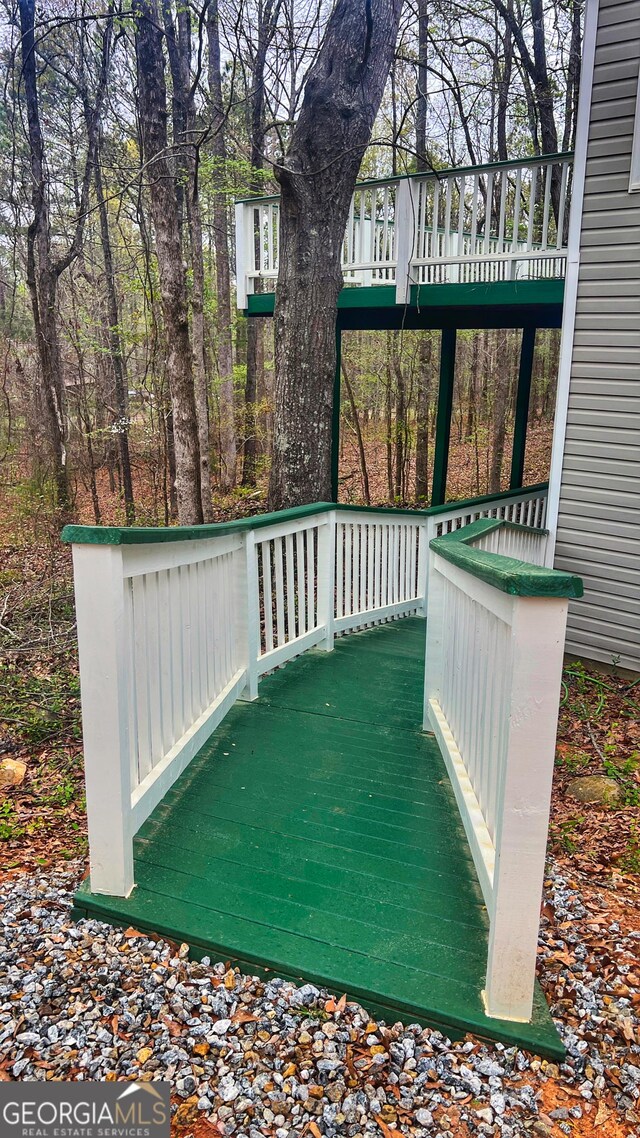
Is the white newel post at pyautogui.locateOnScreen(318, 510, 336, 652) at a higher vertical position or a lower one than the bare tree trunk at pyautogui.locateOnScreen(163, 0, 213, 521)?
lower

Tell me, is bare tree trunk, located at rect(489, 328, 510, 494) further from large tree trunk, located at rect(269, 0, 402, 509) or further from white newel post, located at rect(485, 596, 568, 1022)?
white newel post, located at rect(485, 596, 568, 1022)

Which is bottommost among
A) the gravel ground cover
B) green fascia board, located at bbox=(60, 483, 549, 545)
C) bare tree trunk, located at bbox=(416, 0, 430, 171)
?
the gravel ground cover

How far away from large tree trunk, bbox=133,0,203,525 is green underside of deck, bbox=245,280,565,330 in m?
1.17

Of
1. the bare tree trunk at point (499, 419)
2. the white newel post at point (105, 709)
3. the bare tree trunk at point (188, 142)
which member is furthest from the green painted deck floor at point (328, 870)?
the bare tree trunk at point (499, 419)

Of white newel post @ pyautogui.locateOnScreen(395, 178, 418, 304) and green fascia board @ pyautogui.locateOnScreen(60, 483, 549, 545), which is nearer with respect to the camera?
green fascia board @ pyautogui.locateOnScreen(60, 483, 549, 545)

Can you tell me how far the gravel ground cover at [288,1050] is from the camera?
185 centimetres

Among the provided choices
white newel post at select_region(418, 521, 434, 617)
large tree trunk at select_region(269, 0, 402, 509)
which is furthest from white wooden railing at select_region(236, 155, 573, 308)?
white newel post at select_region(418, 521, 434, 617)

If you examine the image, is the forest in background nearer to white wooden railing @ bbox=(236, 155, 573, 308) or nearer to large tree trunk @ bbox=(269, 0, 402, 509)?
white wooden railing @ bbox=(236, 155, 573, 308)

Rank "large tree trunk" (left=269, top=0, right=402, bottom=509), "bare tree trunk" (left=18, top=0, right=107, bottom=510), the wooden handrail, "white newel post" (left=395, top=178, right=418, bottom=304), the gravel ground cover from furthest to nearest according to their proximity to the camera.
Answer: "bare tree trunk" (left=18, top=0, right=107, bottom=510), "white newel post" (left=395, top=178, right=418, bottom=304), the wooden handrail, "large tree trunk" (left=269, top=0, right=402, bottom=509), the gravel ground cover

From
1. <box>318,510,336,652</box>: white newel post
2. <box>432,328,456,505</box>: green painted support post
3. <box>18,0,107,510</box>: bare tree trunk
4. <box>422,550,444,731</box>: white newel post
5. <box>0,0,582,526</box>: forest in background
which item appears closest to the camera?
<box>422,550,444,731</box>: white newel post

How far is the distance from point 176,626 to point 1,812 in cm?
164

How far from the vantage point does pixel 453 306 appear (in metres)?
7.30

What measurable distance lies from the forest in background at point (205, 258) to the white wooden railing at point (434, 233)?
1.45 m

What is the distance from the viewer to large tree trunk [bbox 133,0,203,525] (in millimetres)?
7527
